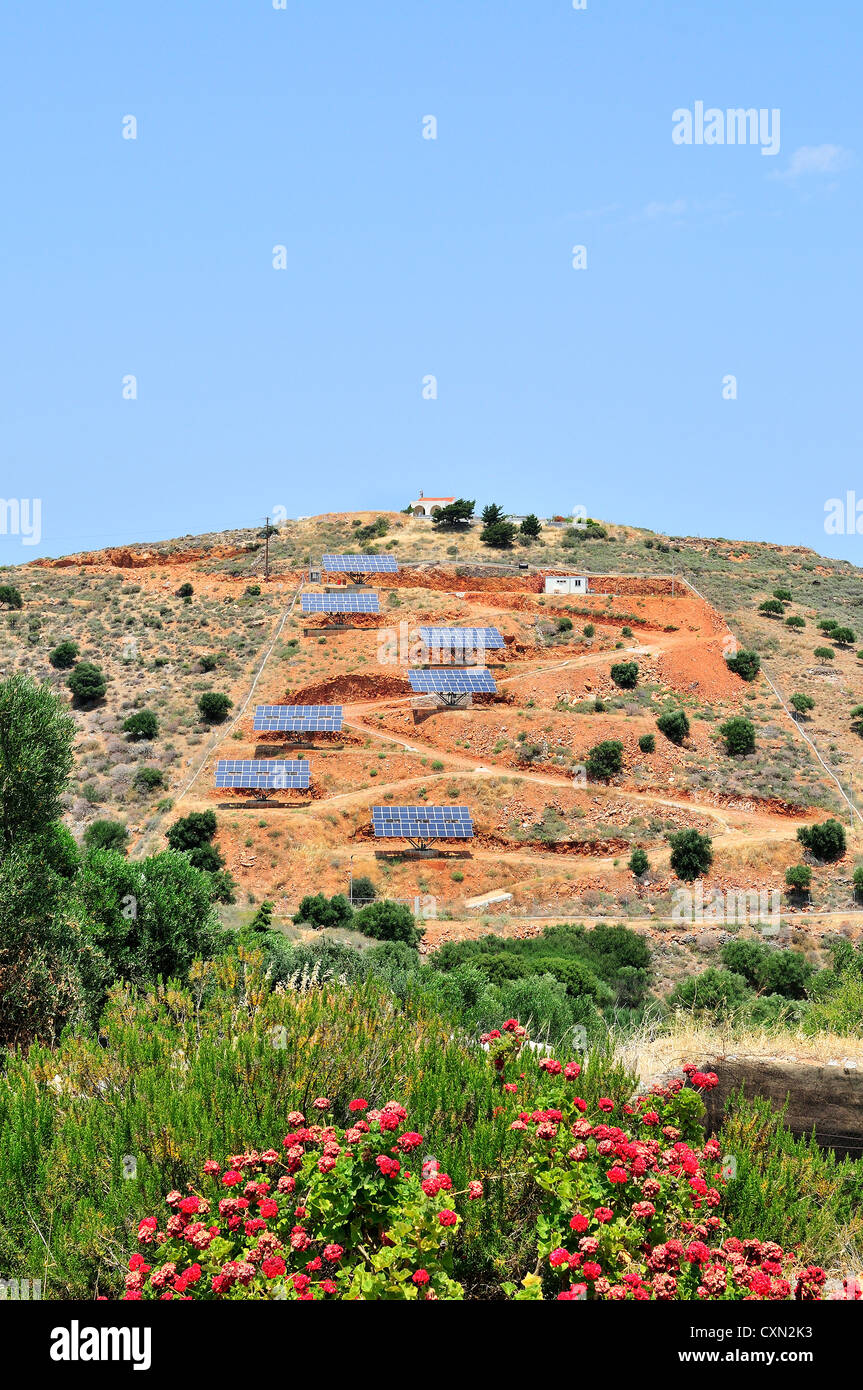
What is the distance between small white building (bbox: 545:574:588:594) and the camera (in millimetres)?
67688

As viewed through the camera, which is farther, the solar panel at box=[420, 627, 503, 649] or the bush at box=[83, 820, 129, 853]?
the solar panel at box=[420, 627, 503, 649]

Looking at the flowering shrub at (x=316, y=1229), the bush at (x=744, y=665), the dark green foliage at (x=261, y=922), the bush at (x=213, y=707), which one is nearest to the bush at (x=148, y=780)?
the bush at (x=213, y=707)

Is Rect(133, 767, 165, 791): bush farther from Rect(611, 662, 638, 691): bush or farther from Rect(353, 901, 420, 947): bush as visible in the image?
Rect(611, 662, 638, 691): bush

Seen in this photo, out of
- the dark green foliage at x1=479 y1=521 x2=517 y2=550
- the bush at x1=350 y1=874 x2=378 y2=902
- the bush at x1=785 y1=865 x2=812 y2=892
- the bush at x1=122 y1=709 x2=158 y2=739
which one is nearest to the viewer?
the bush at x1=350 y1=874 x2=378 y2=902

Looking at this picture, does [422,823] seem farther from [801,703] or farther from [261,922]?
[801,703]

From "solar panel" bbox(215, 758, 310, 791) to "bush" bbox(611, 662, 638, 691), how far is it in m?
18.5

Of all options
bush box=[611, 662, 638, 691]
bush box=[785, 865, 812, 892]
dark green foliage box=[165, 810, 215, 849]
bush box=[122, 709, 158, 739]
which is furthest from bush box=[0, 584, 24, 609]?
bush box=[785, 865, 812, 892]

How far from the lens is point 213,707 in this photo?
173 feet

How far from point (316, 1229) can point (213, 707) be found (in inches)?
1867

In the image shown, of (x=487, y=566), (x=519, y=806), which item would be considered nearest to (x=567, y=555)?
(x=487, y=566)

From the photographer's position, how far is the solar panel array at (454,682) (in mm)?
53000

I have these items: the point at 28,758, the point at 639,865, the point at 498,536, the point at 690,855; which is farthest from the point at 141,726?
the point at 28,758

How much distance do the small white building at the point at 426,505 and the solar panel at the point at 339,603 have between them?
24.8 m
